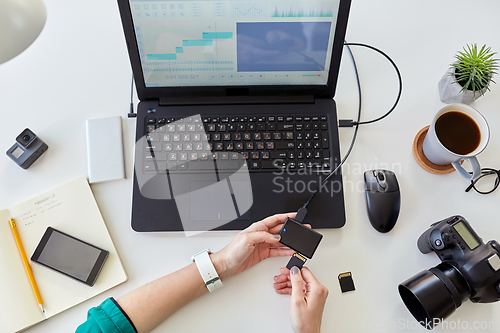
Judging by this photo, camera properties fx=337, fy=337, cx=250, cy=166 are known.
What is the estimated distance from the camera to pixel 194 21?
0.69 m

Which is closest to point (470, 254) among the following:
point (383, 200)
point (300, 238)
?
point (383, 200)

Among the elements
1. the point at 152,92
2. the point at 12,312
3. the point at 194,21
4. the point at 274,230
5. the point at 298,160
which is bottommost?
the point at 12,312

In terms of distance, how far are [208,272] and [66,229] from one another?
1.11ft

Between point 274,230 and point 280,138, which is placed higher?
point 280,138

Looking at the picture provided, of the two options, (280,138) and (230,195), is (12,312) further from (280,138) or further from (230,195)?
(280,138)

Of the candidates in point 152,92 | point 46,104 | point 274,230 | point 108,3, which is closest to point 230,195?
point 274,230

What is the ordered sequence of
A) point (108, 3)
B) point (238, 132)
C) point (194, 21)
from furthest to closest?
point (108, 3) → point (238, 132) → point (194, 21)

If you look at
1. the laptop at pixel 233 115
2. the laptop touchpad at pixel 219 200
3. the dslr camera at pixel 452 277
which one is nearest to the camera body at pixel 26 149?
the laptop at pixel 233 115

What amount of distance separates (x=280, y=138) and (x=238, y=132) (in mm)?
99

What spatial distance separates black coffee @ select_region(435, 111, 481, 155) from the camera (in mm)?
731

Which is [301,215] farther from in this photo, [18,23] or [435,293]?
[18,23]

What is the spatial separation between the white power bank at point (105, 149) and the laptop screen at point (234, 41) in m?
0.15

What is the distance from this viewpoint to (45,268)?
73 cm

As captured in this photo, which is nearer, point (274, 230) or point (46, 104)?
point (274, 230)
